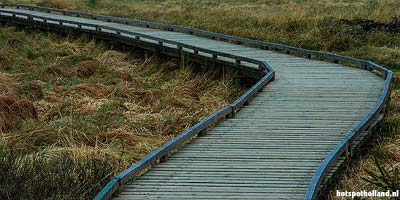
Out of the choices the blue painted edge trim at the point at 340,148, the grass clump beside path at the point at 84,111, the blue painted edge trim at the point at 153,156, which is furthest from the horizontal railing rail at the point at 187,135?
the blue painted edge trim at the point at 340,148

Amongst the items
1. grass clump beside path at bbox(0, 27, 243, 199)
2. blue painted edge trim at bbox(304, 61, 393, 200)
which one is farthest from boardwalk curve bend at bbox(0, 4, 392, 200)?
grass clump beside path at bbox(0, 27, 243, 199)

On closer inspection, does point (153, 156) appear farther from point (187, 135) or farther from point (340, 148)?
point (340, 148)

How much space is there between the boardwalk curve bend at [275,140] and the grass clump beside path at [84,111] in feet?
2.71

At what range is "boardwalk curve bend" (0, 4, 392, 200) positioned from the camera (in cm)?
→ 755

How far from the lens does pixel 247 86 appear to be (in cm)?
1653

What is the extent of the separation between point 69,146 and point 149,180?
119 inches

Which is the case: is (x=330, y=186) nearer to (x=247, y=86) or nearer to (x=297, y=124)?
(x=297, y=124)

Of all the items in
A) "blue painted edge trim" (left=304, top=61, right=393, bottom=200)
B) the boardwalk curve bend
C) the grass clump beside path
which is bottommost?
the grass clump beside path

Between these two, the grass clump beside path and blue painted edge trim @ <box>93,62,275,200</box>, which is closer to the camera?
blue painted edge trim @ <box>93,62,275,200</box>

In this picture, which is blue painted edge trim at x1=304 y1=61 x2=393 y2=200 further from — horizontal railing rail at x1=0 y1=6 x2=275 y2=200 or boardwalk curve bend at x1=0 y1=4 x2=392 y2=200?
horizontal railing rail at x1=0 y1=6 x2=275 y2=200

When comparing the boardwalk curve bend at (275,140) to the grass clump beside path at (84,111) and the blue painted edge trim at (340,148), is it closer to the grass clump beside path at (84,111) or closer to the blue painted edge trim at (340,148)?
the blue painted edge trim at (340,148)

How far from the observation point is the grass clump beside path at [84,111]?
27.0 ft

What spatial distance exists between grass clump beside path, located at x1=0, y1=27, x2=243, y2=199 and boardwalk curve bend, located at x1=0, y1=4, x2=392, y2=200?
32.6 inches

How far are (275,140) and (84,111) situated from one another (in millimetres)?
5155
